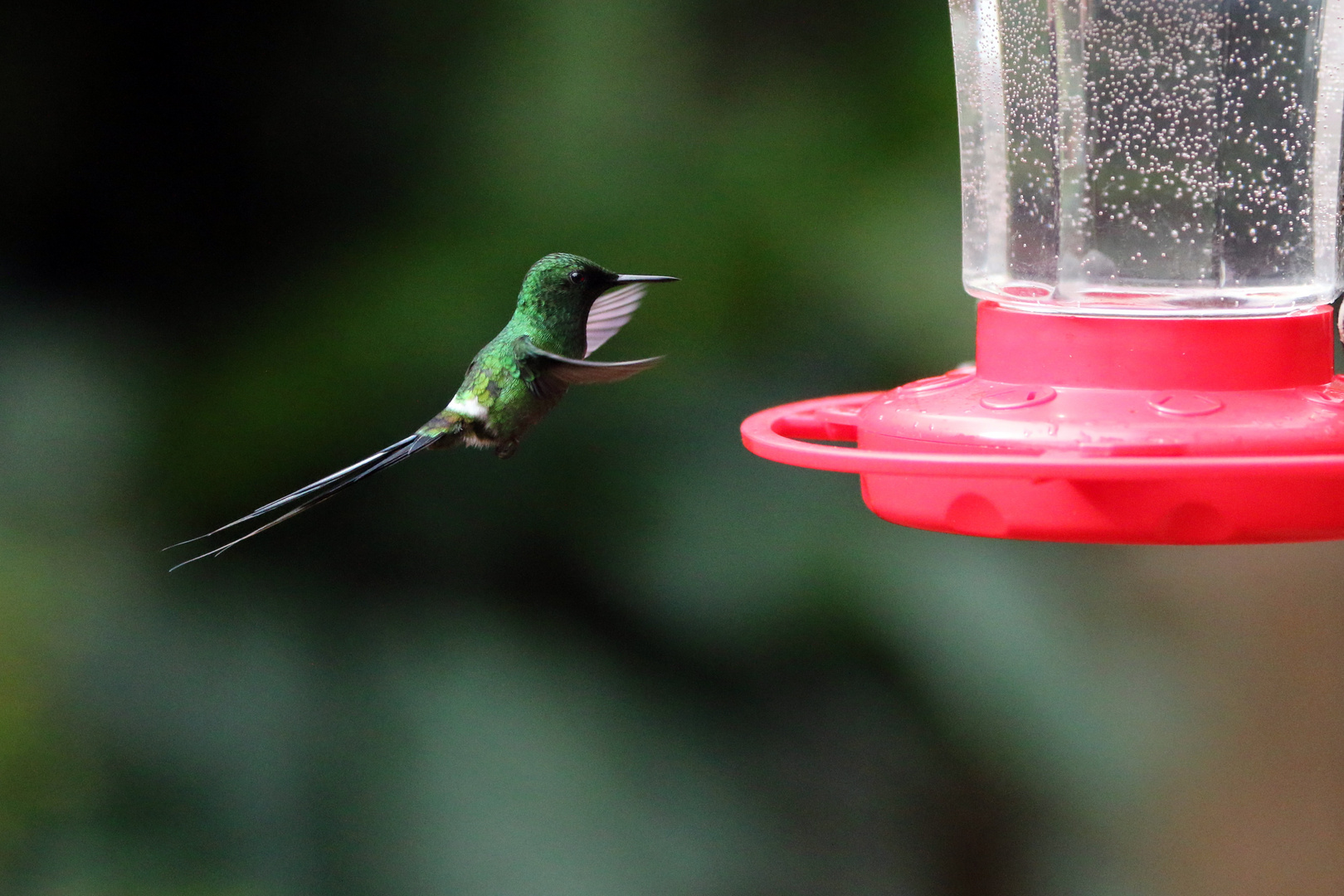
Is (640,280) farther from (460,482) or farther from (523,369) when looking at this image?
(460,482)

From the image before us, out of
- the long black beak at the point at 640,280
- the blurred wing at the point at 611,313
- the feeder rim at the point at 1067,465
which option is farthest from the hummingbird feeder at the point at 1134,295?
the blurred wing at the point at 611,313

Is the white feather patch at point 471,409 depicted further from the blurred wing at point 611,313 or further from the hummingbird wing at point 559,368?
the blurred wing at point 611,313

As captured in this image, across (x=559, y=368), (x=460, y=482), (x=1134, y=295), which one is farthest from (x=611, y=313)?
(x=1134, y=295)

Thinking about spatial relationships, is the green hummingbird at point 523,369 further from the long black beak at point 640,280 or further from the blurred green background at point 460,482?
the blurred green background at point 460,482

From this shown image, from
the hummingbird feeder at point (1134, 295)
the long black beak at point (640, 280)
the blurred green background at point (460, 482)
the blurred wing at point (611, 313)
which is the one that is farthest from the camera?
the blurred green background at point (460, 482)

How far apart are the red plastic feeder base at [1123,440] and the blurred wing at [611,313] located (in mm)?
833

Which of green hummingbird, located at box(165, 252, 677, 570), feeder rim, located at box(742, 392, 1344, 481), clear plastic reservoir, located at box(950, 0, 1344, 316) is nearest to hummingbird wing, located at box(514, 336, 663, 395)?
green hummingbird, located at box(165, 252, 677, 570)

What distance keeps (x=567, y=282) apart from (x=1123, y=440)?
110 cm

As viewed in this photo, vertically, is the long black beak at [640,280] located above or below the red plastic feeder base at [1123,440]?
above

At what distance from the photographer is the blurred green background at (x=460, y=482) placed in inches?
113

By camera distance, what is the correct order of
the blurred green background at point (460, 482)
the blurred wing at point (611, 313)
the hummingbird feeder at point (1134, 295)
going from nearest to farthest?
the hummingbird feeder at point (1134, 295), the blurred wing at point (611, 313), the blurred green background at point (460, 482)

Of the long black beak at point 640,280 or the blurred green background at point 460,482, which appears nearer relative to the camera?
the long black beak at point 640,280

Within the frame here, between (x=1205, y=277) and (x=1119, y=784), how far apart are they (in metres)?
1.71

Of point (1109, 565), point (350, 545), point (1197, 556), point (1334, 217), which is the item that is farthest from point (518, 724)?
point (1334, 217)
